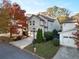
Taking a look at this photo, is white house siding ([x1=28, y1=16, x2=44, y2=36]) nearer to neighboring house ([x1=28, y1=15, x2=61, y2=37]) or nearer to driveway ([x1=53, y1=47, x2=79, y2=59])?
neighboring house ([x1=28, y1=15, x2=61, y2=37])

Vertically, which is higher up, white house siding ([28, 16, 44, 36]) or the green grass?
white house siding ([28, 16, 44, 36])

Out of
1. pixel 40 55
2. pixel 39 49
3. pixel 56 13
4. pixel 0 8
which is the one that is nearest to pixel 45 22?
pixel 0 8

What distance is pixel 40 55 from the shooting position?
29.4m

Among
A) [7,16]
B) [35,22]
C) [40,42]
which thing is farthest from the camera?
[35,22]

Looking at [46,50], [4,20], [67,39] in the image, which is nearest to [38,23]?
[4,20]

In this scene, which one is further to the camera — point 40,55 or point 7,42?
point 7,42

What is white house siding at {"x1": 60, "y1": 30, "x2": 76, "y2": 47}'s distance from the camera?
34.3m

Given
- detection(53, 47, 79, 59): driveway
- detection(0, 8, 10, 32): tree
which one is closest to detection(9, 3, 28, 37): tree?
detection(0, 8, 10, 32): tree

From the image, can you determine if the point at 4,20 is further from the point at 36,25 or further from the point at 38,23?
the point at 38,23

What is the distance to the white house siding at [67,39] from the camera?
34.3 m

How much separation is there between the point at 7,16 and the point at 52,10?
46.7 metres

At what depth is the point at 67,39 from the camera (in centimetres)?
3519

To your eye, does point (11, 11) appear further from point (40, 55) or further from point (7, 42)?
point (40, 55)

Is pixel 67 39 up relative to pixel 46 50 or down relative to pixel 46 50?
up
